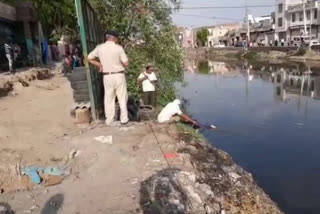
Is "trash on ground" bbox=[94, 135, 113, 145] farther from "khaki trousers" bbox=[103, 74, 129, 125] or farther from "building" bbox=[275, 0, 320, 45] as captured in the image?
"building" bbox=[275, 0, 320, 45]

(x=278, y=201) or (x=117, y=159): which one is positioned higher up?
(x=117, y=159)

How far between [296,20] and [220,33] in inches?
1620

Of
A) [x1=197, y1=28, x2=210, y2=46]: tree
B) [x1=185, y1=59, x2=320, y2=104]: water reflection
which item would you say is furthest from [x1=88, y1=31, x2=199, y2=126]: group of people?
[x1=197, y1=28, x2=210, y2=46]: tree

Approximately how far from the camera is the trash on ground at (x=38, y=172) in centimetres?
594

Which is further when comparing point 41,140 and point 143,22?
point 143,22

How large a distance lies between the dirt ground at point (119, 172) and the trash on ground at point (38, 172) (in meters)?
0.09

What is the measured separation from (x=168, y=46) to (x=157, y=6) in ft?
5.11

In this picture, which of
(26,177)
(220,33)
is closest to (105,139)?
(26,177)

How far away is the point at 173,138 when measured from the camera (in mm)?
Result: 7801

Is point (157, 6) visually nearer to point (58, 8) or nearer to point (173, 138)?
point (173, 138)

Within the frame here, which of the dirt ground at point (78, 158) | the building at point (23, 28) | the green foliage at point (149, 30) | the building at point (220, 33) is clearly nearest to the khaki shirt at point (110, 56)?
the dirt ground at point (78, 158)

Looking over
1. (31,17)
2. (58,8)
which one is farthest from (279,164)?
(58,8)

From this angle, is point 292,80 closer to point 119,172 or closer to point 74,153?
point 74,153

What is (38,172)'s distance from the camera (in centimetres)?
608
